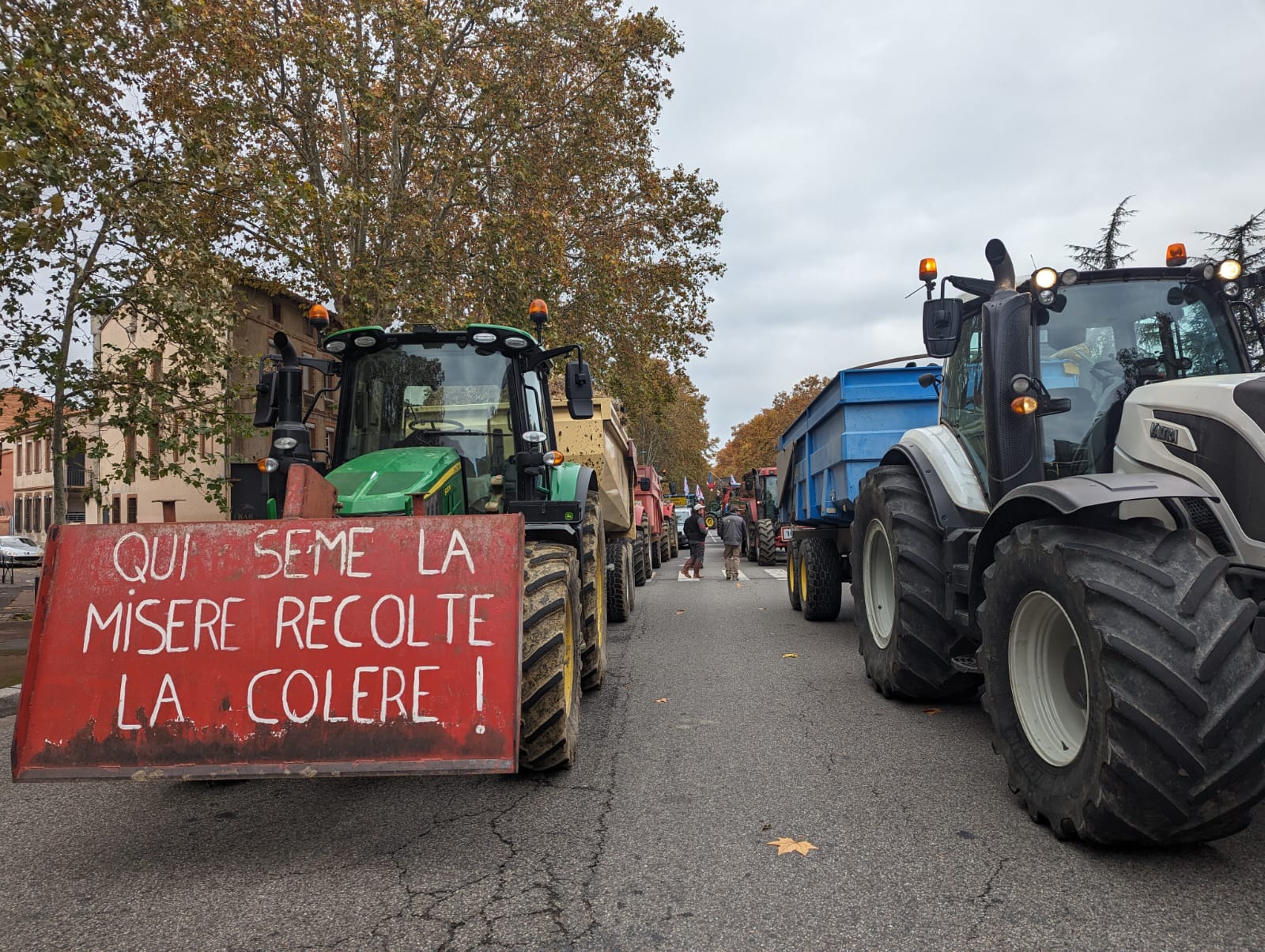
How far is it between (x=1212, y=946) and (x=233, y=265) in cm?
1520

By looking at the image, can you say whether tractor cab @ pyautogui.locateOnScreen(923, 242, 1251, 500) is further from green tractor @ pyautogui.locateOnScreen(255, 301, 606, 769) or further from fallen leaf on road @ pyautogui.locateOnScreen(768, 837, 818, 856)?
green tractor @ pyautogui.locateOnScreen(255, 301, 606, 769)

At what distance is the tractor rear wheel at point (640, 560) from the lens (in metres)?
16.2

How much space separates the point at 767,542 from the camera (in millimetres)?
22094

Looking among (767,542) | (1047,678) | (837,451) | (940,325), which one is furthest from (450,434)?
(767,542)

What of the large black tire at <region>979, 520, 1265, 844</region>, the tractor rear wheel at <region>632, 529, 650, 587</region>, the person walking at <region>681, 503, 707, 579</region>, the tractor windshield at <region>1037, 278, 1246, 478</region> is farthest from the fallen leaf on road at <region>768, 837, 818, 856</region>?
the person walking at <region>681, 503, 707, 579</region>

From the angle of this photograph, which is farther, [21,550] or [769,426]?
[769,426]

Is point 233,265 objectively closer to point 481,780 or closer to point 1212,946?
point 481,780

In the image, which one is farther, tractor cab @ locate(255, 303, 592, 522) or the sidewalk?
the sidewalk

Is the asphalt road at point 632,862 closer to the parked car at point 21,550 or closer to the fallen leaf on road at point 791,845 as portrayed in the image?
the fallen leaf on road at point 791,845

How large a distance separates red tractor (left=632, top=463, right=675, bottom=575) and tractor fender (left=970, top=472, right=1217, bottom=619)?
33.3 ft

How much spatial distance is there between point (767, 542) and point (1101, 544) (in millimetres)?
18938

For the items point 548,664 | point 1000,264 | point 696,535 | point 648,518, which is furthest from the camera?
point 648,518

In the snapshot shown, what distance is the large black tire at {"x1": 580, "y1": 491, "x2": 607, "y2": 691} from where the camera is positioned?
5.78 m

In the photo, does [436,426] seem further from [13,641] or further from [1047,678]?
[13,641]
